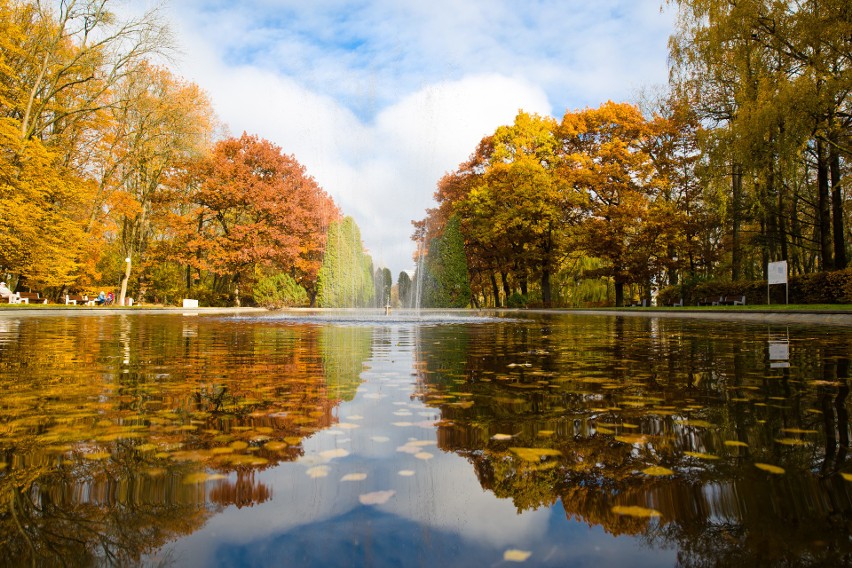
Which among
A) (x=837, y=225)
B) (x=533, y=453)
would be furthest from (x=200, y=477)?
(x=837, y=225)

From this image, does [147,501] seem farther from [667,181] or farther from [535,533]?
[667,181]

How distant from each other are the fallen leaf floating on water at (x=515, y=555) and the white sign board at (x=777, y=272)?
20.0 meters

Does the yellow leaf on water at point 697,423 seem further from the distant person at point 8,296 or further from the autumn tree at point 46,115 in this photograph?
the distant person at point 8,296

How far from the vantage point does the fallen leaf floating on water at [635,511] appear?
1.68 metres

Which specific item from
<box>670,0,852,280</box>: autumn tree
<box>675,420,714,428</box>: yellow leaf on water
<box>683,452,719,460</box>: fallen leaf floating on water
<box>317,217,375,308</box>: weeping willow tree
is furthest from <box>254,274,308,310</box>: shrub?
<box>683,452,719,460</box>: fallen leaf floating on water

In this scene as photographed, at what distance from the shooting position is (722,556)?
1410 millimetres

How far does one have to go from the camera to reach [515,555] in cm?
145

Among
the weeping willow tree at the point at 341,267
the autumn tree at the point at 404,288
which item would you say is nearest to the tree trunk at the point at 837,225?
the weeping willow tree at the point at 341,267

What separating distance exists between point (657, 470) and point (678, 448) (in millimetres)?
388

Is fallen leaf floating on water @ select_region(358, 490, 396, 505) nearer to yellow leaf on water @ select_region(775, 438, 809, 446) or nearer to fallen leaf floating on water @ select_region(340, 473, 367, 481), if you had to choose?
fallen leaf floating on water @ select_region(340, 473, 367, 481)

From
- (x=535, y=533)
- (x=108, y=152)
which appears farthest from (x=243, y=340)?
(x=108, y=152)

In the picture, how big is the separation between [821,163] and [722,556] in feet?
75.0

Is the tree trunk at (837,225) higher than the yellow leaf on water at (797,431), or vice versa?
the tree trunk at (837,225)

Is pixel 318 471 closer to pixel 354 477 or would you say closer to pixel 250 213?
pixel 354 477
